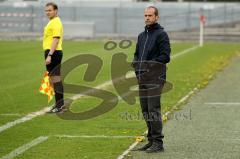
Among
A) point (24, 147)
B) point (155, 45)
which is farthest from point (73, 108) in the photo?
point (155, 45)

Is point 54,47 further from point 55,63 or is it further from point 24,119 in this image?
point 24,119

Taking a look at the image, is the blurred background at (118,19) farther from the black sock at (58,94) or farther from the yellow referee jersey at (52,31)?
the yellow referee jersey at (52,31)

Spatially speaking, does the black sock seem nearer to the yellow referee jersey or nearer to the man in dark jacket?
the yellow referee jersey

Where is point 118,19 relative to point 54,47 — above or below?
below

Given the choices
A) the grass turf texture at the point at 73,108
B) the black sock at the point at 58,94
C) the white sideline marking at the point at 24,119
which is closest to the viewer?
the grass turf texture at the point at 73,108

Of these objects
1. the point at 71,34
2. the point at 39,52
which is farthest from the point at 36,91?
the point at 71,34

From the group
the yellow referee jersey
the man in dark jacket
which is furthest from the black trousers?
the yellow referee jersey

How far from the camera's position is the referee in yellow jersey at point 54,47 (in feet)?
43.6

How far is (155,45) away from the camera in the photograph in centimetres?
980

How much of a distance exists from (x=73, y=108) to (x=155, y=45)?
4.53 m

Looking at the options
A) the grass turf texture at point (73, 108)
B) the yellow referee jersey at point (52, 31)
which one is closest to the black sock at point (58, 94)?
the grass turf texture at point (73, 108)

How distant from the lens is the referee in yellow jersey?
13.3 metres

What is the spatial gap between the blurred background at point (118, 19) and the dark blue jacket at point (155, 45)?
35.7m

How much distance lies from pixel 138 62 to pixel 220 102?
18.7ft
